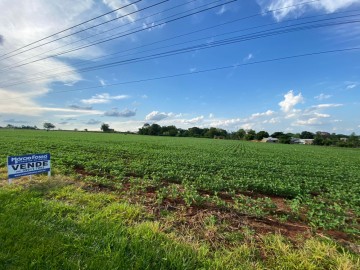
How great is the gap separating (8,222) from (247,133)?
126 meters

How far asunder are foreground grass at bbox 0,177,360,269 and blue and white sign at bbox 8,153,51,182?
272 centimetres

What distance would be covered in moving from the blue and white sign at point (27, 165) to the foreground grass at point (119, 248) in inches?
107

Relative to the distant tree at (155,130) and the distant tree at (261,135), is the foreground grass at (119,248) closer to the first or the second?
the distant tree at (155,130)

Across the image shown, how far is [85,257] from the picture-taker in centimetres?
319

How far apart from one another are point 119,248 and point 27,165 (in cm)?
581

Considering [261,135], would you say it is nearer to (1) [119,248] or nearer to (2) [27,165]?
(2) [27,165]

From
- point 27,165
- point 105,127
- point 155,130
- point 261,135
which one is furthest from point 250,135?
point 27,165

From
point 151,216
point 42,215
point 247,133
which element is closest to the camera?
point 42,215

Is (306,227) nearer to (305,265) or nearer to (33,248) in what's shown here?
(305,265)

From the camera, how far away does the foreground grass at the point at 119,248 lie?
3121mm

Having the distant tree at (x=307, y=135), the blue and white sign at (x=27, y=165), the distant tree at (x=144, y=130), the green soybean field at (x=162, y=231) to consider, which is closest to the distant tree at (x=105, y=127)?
the distant tree at (x=144, y=130)

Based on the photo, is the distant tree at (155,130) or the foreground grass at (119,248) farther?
the distant tree at (155,130)

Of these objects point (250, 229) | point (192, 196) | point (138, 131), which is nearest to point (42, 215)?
point (192, 196)

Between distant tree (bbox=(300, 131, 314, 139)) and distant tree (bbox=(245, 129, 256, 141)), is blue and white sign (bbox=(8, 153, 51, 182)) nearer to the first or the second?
distant tree (bbox=(245, 129, 256, 141))
